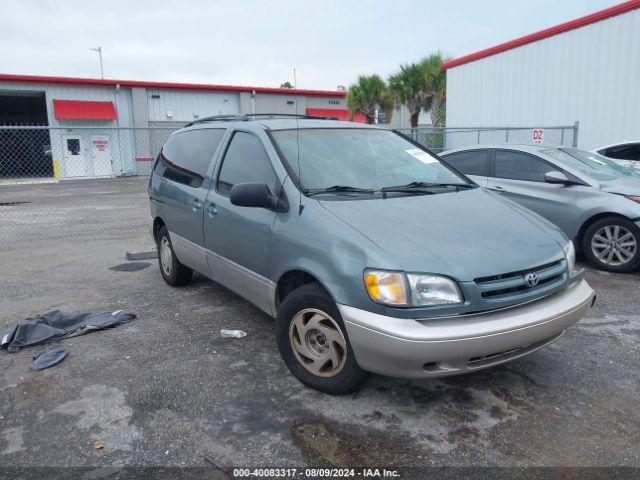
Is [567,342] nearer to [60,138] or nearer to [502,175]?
[502,175]

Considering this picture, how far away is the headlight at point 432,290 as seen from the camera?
8.90 ft

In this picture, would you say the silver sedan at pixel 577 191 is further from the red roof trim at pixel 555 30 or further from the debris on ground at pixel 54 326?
the red roof trim at pixel 555 30

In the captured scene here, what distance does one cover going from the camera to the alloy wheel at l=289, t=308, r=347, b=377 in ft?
10.1

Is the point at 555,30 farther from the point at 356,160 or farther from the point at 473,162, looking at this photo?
the point at 356,160

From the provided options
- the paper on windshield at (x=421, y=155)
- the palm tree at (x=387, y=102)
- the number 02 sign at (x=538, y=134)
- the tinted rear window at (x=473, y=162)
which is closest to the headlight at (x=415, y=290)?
the paper on windshield at (x=421, y=155)

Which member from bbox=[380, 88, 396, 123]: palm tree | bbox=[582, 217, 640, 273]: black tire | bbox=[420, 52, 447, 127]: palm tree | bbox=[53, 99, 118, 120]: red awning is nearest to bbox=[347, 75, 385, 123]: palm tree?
bbox=[380, 88, 396, 123]: palm tree

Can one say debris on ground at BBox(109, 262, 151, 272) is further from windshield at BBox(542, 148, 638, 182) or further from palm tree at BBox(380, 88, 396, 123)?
palm tree at BBox(380, 88, 396, 123)

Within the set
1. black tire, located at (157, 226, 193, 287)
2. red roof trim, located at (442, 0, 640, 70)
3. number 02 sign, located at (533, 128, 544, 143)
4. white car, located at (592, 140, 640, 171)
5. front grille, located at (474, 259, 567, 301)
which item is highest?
red roof trim, located at (442, 0, 640, 70)

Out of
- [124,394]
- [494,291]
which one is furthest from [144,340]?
[494,291]

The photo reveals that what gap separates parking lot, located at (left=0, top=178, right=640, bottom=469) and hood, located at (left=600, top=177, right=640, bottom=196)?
171 cm

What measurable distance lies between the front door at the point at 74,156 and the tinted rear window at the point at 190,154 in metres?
23.0

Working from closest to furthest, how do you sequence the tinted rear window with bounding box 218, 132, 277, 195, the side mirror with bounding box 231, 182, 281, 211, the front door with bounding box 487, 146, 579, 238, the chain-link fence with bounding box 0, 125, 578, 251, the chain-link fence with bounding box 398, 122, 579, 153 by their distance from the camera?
1. the side mirror with bounding box 231, 182, 281, 211
2. the tinted rear window with bounding box 218, 132, 277, 195
3. the front door with bounding box 487, 146, 579, 238
4. the chain-link fence with bounding box 0, 125, 578, 251
5. the chain-link fence with bounding box 398, 122, 579, 153

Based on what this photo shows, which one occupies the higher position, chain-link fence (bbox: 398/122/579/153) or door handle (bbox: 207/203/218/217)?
chain-link fence (bbox: 398/122/579/153)

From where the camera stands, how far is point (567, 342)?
13.3ft
